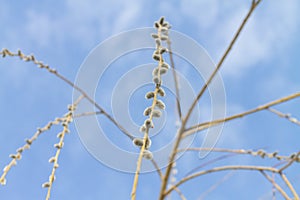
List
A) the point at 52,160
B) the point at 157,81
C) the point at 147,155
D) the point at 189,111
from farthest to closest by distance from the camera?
the point at 52,160, the point at 157,81, the point at 147,155, the point at 189,111

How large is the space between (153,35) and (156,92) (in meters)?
0.18

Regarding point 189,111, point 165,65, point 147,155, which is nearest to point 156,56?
point 165,65

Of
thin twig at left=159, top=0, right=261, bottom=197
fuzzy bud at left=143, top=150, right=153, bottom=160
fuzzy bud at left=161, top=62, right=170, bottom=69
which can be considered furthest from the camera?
fuzzy bud at left=161, top=62, right=170, bottom=69

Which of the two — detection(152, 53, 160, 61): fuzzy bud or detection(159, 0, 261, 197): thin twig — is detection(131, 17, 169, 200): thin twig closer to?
→ detection(152, 53, 160, 61): fuzzy bud

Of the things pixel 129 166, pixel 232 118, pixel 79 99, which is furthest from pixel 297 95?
pixel 79 99

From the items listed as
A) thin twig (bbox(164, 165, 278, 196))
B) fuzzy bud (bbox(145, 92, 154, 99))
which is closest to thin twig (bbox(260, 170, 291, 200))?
thin twig (bbox(164, 165, 278, 196))

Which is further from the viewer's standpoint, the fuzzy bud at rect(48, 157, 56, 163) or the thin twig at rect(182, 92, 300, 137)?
the fuzzy bud at rect(48, 157, 56, 163)

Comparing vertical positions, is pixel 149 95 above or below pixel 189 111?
above

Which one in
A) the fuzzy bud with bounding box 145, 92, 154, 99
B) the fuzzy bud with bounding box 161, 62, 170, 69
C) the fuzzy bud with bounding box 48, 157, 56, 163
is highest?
the fuzzy bud with bounding box 161, 62, 170, 69

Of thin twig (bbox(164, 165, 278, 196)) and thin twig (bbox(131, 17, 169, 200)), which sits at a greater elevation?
thin twig (bbox(131, 17, 169, 200))

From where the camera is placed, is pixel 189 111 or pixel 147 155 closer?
pixel 189 111

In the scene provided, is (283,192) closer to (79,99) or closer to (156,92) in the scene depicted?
(156,92)

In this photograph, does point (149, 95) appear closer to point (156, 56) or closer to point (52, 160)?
point (156, 56)

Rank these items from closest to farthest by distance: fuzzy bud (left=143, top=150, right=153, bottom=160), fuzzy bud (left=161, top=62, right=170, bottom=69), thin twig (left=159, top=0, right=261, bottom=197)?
thin twig (left=159, top=0, right=261, bottom=197) < fuzzy bud (left=143, top=150, right=153, bottom=160) < fuzzy bud (left=161, top=62, right=170, bottom=69)
